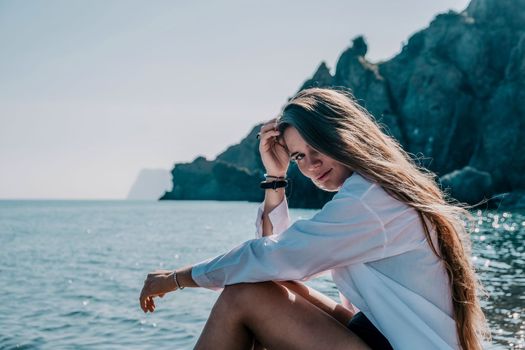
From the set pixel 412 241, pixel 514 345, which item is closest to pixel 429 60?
pixel 514 345

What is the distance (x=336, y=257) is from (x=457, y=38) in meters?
71.7

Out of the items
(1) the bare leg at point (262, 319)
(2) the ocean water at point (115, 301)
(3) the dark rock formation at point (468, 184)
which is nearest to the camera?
(1) the bare leg at point (262, 319)

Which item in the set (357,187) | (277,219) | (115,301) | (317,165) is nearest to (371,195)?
(357,187)

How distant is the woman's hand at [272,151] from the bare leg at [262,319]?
46.6 inches

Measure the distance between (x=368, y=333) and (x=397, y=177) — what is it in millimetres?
772

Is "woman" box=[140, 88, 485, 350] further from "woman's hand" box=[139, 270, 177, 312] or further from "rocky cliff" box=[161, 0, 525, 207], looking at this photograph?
"rocky cliff" box=[161, 0, 525, 207]

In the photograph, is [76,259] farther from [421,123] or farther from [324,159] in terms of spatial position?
[421,123]

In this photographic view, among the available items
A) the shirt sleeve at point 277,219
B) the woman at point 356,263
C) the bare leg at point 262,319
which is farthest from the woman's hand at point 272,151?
the bare leg at point 262,319

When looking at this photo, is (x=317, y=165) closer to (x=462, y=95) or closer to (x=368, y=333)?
(x=368, y=333)

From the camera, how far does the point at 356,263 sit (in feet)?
8.86

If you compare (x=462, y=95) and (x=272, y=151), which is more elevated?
(x=462, y=95)

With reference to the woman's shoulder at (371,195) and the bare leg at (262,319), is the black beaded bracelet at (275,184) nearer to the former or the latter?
the bare leg at (262,319)

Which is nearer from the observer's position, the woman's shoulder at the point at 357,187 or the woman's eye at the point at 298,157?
the woman's shoulder at the point at 357,187

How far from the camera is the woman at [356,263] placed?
8.63ft
